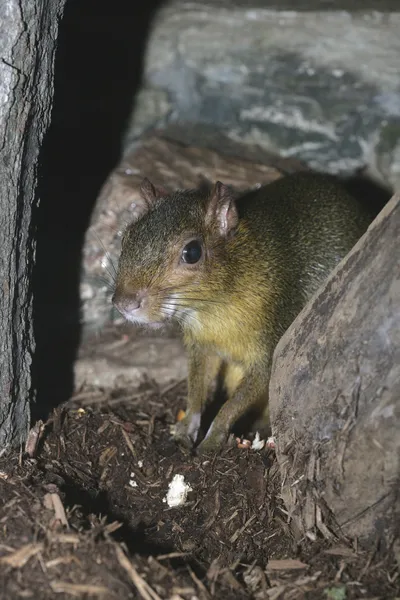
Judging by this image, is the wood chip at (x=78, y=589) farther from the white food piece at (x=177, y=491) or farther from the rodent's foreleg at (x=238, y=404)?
the rodent's foreleg at (x=238, y=404)

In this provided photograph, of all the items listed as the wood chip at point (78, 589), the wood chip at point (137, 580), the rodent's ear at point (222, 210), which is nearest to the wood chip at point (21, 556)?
the wood chip at point (78, 589)

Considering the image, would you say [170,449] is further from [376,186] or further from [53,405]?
[376,186]

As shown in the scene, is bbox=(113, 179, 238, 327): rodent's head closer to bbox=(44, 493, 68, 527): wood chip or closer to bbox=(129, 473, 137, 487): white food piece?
bbox=(129, 473, 137, 487): white food piece

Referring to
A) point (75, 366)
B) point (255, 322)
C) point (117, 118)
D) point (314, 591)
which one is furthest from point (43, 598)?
point (117, 118)

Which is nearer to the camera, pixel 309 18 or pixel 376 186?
pixel 309 18

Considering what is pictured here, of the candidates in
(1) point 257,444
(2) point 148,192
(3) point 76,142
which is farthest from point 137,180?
(1) point 257,444

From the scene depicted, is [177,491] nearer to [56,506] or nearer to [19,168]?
[56,506]
